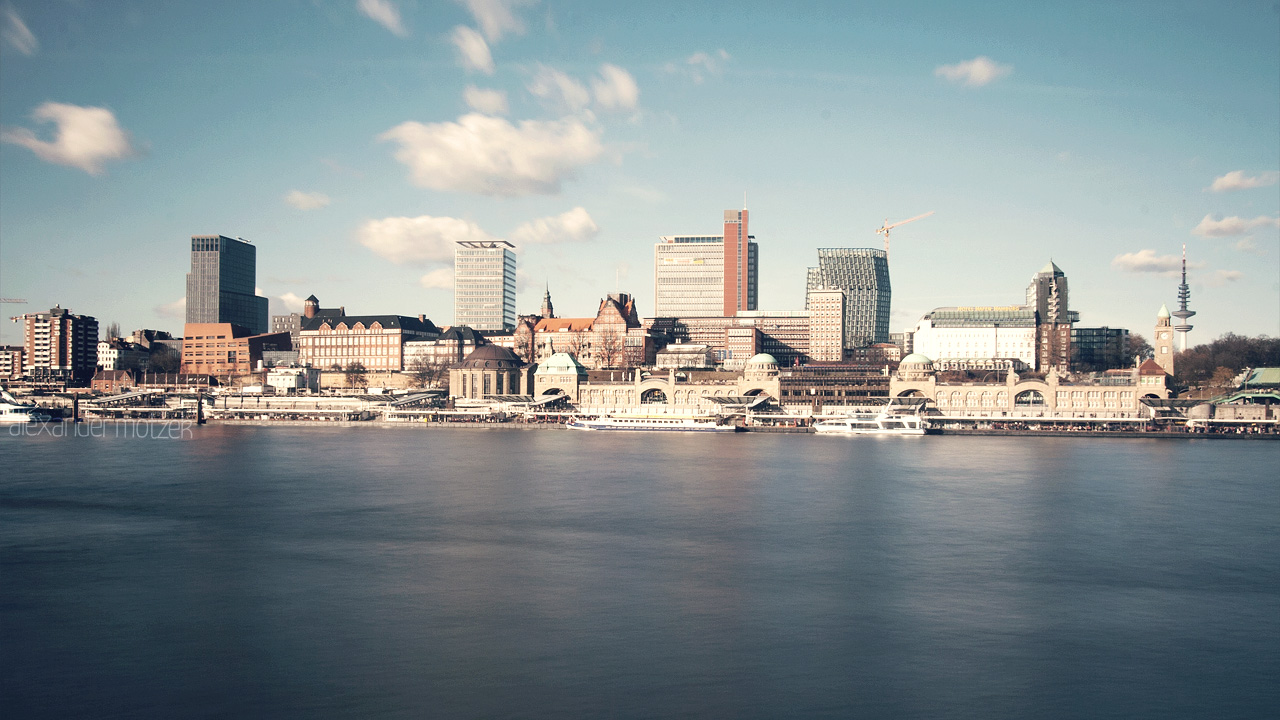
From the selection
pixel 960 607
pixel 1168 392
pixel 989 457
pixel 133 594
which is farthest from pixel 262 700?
pixel 1168 392

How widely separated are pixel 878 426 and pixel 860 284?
114144 millimetres

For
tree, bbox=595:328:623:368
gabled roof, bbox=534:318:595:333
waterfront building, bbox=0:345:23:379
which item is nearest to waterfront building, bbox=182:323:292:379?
waterfront building, bbox=0:345:23:379

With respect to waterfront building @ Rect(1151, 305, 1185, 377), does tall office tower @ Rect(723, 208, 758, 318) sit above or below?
above

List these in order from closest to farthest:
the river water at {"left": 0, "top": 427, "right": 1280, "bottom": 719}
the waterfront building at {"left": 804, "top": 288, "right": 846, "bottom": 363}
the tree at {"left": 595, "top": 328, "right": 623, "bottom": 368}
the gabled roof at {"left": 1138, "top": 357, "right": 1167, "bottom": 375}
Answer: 1. the river water at {"left": 0, "top": 427, "right": 1280, "bottom": 719}
2. the gabled roof at {"left": 1138, "top": 357, "right": 1167, "bottom": 375}
3. the tree at {"left": 595, "top": 328, "right": 623, "bottom": 368}
4. the waterfront building at {"left": 804, "top": 288, "right": 846, "bottom": 363}

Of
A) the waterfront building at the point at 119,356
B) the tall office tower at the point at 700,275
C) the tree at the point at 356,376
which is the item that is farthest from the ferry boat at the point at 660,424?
the waterfront building at the point at 119,356

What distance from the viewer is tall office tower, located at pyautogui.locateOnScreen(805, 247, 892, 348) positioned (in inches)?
7549

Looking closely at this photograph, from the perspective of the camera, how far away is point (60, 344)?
504 ft

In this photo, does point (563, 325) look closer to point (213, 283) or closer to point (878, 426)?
point (878, 426)

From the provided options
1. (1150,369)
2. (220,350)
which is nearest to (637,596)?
(1150,369)

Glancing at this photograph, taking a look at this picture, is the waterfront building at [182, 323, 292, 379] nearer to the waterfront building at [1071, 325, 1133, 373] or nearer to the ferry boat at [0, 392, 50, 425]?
the ferry boat at [0, 392, 50, 425]

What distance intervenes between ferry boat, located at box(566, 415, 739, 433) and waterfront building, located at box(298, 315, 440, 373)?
195 feet

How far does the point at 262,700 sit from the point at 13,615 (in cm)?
996

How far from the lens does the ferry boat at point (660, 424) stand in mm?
87812

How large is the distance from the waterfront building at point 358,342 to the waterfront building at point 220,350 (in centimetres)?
950
